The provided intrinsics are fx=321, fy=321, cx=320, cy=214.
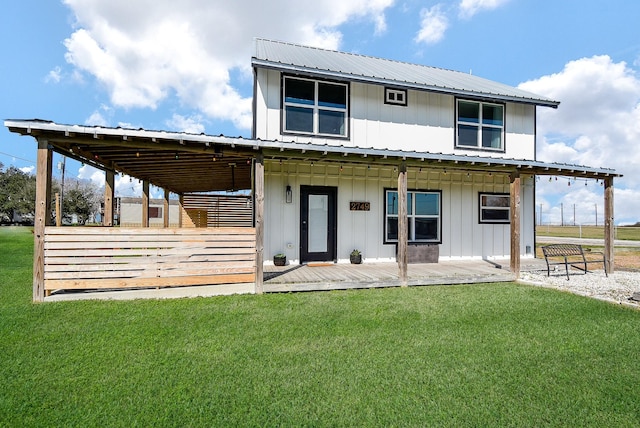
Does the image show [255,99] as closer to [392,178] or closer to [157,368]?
[392,178]

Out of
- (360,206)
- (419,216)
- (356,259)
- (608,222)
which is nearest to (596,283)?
(608,222)

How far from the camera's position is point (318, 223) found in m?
8.55

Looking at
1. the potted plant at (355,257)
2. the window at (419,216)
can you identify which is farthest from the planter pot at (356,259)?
the window at (419,216)

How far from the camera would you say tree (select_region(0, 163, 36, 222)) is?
33469mm

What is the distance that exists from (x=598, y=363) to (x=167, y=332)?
460cm

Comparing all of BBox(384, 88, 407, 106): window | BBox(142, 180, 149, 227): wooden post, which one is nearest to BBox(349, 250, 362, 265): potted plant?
BBox(384, 88, 407, 106): window

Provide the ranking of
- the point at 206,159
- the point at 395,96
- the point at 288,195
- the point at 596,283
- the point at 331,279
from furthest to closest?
the point at 395,96 → the point at 288,195 → the point at 206,159 → the point at 596,283 → the point at 331,279

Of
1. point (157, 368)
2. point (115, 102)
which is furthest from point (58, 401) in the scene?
point (115, 102)

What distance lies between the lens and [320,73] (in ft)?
26.0

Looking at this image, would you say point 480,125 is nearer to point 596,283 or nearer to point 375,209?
point 375,209

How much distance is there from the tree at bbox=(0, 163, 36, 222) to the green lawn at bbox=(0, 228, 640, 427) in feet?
126

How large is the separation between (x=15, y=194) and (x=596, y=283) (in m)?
47.8

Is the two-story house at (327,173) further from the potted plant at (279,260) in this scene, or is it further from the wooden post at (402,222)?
the potted plant at (279,260)

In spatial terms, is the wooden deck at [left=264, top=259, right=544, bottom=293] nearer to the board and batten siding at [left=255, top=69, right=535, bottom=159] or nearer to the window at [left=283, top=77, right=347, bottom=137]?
the board and batten siding at [left=255, top=69, right=535, bottom=159]
